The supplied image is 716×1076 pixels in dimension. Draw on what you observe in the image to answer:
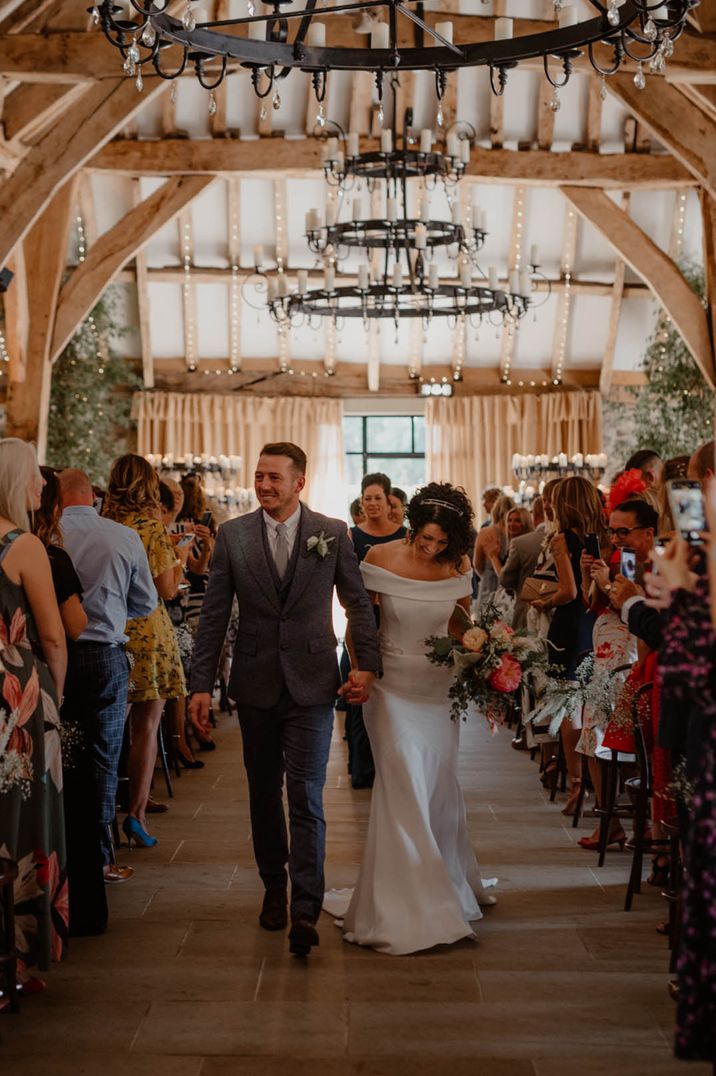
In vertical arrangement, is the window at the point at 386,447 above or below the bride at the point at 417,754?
above

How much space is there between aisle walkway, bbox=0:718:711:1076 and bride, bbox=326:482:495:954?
0.13 m

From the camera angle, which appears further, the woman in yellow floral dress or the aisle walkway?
the woman in yellow floral dress

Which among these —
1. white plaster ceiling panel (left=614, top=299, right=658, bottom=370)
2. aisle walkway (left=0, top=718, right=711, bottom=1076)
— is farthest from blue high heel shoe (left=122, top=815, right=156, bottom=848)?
white plaster ceiling panel (left=614, top=299, right=658, bottom=370)

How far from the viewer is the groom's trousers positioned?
4.09m

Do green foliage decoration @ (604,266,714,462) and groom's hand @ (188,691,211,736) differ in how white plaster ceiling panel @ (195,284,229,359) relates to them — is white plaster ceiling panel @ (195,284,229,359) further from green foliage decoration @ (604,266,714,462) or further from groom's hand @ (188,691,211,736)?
groom's hand @ (188,691,211,736)

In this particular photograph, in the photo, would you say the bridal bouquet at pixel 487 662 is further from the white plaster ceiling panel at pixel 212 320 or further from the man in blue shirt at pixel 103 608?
the white plaster ceiling panel at pixel 212 320

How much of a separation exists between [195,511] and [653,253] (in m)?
7.51

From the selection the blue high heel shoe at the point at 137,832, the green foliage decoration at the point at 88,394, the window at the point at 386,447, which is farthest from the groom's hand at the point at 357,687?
the window at the point at 386,447

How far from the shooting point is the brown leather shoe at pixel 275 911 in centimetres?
431

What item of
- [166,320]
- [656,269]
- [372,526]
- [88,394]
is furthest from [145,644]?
[166,320]

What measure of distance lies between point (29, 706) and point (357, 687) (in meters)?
1.09

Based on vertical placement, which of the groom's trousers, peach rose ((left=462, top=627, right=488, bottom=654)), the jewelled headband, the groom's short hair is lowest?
the groom's trousers

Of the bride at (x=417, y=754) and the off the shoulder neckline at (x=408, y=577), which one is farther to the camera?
the off the shoulder neckline at (x=408, y=577)

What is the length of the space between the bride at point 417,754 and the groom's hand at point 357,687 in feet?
0.03
